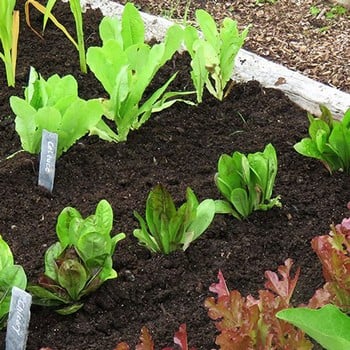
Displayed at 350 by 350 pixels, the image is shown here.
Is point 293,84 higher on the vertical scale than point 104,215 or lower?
lower

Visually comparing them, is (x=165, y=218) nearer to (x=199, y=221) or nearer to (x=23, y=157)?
(x=199, y=221)

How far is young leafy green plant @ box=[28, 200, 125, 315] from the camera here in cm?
178

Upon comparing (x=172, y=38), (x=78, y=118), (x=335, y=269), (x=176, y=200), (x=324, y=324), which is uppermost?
(x=324, y=324)

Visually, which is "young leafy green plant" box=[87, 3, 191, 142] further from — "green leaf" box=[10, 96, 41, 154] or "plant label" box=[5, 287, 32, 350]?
"plant label" box=[5, 287, 32, 350]

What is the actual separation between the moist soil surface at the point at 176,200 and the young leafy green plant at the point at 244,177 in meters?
0.07

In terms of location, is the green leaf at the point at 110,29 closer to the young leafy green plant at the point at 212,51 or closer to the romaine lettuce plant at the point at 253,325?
the young leafy green plant at the point at 212,51

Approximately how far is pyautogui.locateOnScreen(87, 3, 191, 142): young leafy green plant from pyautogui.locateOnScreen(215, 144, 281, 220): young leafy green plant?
416 millimetres

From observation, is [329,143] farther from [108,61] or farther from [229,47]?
[108,61]

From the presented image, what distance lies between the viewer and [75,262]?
176cm

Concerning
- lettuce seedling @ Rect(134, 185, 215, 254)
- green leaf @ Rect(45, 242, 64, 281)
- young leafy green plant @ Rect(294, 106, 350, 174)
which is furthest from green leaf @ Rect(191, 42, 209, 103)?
green leaf @ Rect(45, 242, 64, 281)

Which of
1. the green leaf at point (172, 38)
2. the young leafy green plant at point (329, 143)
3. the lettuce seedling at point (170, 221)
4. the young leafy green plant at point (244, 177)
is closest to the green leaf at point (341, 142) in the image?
the young leafy green plant at point (329, 143)

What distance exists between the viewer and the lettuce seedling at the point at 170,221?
6.31ft

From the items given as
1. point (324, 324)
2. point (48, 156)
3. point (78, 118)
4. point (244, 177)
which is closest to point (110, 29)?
point (78, 118)

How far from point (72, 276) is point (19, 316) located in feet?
0.61
